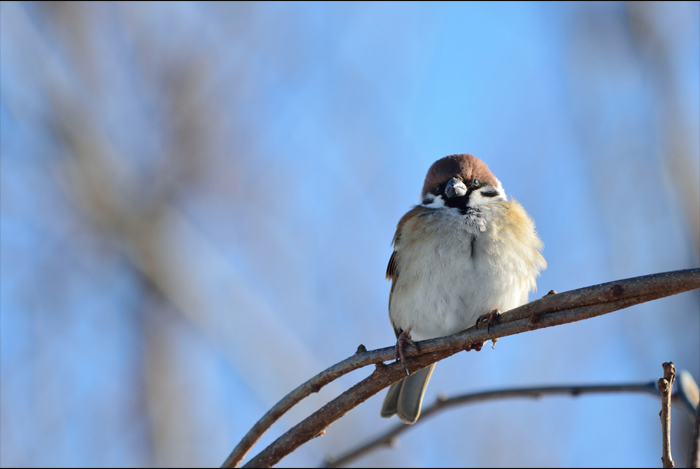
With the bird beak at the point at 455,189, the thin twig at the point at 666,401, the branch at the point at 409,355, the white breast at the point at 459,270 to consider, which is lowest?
the thin twig at the point at 666,401

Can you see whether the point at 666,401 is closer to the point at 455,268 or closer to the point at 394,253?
the point at 455,268

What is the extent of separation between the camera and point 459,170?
3469 millimetres

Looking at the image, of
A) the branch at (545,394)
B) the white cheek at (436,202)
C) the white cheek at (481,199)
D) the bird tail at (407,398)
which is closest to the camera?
the branch at (545,394)

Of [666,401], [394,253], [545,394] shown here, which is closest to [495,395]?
[545,394]

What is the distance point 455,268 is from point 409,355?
1.46 m

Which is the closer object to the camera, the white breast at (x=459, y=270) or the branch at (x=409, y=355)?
the branch at (x=409, y=355)

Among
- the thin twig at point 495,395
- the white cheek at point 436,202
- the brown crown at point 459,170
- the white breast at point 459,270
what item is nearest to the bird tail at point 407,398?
the white breast at point 459,270

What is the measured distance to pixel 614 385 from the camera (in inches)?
68.0

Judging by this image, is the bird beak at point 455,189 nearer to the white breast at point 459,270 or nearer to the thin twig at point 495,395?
the white breast at point 459,270

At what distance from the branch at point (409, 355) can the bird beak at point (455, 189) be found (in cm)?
185

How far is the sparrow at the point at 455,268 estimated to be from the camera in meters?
2.88

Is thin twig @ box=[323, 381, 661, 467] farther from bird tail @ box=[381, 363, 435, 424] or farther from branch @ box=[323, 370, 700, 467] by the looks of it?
bird tail @ box=[381, 363, 435, 424]

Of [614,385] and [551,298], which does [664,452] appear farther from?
[614,385]

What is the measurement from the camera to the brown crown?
11.4 feet
